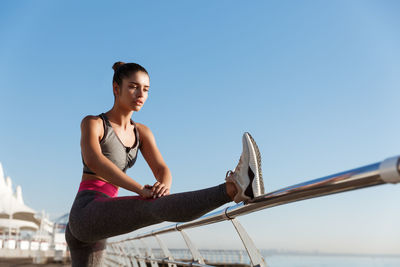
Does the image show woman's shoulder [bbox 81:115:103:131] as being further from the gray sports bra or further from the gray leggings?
the gray leggings

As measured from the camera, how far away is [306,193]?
44.3 inches

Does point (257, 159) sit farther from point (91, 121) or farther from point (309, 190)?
point (91, 121)

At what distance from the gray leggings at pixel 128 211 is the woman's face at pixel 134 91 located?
0.54m

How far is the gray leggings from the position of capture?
154 centimetres

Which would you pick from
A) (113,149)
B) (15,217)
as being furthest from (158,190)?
(15,217)

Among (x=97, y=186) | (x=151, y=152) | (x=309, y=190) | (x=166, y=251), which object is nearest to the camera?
(x=309, y=190)

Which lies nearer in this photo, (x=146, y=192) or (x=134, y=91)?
(x=146, y=192)

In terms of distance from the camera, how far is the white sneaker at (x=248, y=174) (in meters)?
1.50

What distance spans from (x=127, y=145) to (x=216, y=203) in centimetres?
94

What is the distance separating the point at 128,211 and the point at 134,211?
0.10 feet

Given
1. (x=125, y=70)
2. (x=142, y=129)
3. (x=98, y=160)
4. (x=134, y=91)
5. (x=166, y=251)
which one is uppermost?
(x=125, y=70)

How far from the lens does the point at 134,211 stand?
1.72 meters

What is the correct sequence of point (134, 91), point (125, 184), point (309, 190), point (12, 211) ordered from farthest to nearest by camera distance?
point (12, 211) → point (134, 91) → point (125, 184) → point (309, 190)

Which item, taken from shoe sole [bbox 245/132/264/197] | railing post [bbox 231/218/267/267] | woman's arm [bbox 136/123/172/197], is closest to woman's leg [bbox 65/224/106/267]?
woman's arm [bbox 136/123/172/197]
